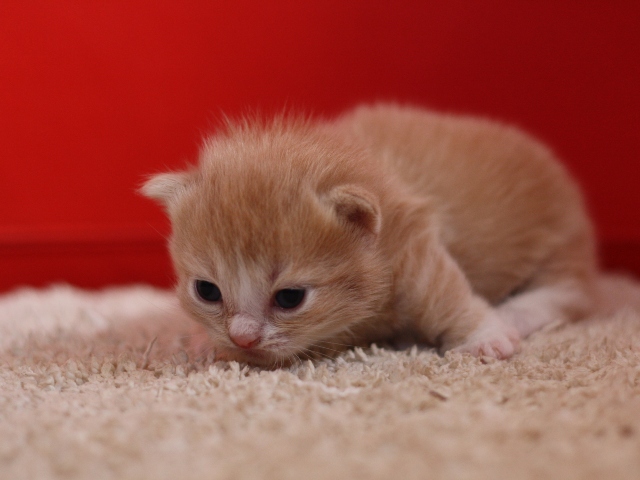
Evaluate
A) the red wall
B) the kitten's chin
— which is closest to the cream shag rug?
the kitten's chin

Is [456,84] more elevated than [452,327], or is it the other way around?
[456,84]

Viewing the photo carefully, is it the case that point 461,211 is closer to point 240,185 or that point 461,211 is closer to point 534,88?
point 240,185

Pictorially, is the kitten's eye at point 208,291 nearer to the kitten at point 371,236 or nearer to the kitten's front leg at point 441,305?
the kitten at point 371,236

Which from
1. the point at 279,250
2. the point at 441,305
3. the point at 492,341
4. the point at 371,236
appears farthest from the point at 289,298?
the point at 492,341

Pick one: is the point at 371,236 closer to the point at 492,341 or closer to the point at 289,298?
the point at 289,298

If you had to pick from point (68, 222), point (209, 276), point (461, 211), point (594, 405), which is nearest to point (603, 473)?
point (594, 405)

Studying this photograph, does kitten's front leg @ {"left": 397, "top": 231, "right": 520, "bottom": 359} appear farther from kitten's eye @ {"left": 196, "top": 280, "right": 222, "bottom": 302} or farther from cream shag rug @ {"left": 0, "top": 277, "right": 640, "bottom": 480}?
kitten's eye @ {"left": 196, "top": 280, "right": 222, "bottom": 302}
